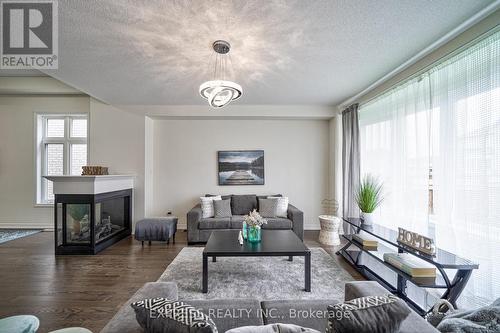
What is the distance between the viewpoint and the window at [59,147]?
4809 millimetres

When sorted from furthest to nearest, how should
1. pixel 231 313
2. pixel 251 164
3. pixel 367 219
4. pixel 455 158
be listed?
pixel 251 164 → pixel 367 219 → pixel 455 158 → pixel 231 313

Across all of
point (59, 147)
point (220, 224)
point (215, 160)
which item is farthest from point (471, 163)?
point (59, 147)

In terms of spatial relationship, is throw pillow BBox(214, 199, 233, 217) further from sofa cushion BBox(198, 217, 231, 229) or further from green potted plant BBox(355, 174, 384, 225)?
green potted plant BBox(355, 174, 384, 225)

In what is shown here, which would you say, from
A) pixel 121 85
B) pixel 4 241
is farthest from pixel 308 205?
pixel 4 241

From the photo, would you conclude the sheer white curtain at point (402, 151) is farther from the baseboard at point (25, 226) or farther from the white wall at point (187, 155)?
the baseboard at point (25, 226)

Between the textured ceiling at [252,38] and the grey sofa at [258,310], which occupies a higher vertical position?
the textured ceiling at [252,38]

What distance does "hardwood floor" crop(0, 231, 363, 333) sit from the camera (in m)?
1.99

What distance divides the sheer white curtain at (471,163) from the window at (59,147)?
6.60m

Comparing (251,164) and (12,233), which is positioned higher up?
(251,164)

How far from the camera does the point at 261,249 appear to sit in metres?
2.41

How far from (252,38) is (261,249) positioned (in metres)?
2.35

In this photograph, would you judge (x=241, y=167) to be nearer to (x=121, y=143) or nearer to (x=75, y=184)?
(x=121, y=143)

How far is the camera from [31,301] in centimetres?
216

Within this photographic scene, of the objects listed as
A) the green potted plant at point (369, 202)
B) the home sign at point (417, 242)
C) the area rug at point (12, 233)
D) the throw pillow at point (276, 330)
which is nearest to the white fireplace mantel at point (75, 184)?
the area rug at point (12, 233)
